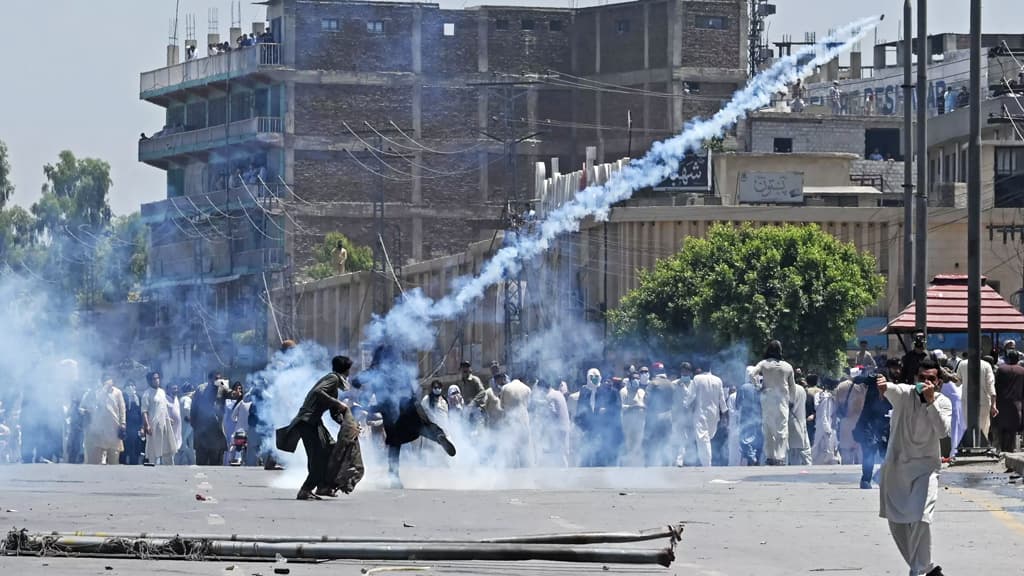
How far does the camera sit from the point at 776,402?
2850cm

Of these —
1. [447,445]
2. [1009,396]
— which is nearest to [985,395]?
[1009,396]

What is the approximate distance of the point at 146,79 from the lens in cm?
9600

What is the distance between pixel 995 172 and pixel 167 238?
4289cm

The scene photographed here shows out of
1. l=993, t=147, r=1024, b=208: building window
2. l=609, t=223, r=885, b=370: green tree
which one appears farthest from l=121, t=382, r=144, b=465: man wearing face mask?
l=993, t=147, r=1024, b=208: building window

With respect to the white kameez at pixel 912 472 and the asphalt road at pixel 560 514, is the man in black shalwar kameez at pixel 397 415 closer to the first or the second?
the asphalt road at pixel 560 514

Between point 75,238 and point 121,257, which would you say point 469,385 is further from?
point 121,257

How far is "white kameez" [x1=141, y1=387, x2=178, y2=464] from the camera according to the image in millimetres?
31594

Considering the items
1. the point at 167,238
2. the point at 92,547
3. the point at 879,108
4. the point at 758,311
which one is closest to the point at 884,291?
the point at 758,311

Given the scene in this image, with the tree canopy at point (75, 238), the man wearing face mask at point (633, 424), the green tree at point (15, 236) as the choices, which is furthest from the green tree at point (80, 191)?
the man wearing face mask at point (633, 424)

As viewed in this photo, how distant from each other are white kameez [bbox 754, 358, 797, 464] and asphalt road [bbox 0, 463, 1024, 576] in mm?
3090

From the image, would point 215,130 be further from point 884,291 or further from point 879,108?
point 884,291

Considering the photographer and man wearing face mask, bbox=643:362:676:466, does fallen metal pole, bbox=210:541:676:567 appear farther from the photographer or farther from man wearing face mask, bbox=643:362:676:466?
man wearing face mask, bbox=643:362:676:466

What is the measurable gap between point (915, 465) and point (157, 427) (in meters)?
20.1

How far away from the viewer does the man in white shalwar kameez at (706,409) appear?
30094 mm
